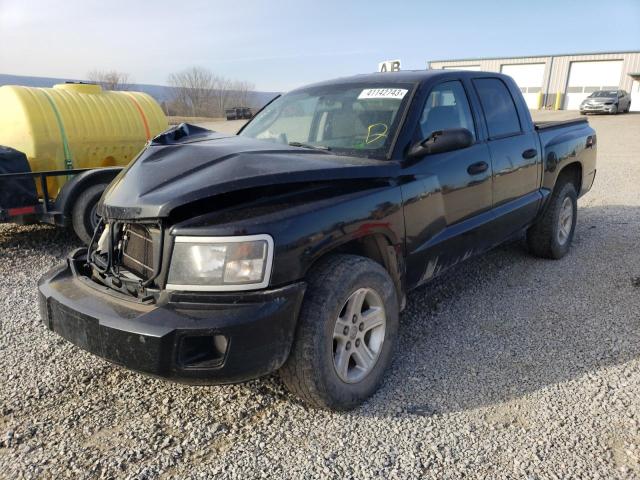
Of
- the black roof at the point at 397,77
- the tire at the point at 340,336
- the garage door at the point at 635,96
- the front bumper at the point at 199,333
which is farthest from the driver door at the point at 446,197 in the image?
the garage door at the point at 635,96

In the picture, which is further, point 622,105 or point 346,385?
point 622,105

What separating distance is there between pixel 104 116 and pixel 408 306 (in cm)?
479

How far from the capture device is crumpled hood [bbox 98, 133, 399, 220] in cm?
226

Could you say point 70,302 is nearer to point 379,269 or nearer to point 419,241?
point 379,269

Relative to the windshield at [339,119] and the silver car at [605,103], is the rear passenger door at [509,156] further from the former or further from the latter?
the silver car at [605,103]

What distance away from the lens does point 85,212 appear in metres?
5.39

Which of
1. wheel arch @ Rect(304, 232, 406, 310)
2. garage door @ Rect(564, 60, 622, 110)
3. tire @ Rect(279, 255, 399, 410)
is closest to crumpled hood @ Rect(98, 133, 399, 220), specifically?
wheel arch @ Rect(304, 232, 406, 310)

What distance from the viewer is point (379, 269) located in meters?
2.64

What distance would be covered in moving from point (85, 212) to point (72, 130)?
128 cm

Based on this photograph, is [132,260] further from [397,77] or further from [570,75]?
[570,75]

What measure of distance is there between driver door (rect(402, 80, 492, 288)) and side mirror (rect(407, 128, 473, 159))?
0.08 metres

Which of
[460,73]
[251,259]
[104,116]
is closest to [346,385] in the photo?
[251,259]

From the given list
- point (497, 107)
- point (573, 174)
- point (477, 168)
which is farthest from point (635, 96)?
point (477, 168)

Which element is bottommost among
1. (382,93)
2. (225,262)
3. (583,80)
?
(225,262)
